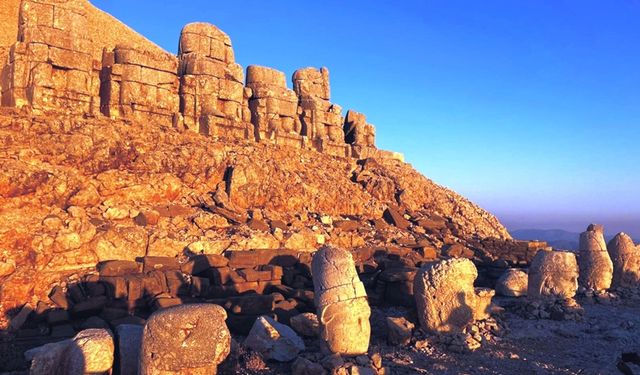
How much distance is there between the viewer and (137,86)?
59.4 feet

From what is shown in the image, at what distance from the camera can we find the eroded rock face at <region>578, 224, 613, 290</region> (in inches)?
568

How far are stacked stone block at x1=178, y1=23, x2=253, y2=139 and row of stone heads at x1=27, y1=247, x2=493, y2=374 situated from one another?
1257 cm

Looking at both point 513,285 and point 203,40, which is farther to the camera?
point 203,40

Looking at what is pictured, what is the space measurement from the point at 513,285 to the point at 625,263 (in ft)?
14.4

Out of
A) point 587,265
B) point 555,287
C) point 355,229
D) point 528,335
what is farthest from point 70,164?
point 587,265

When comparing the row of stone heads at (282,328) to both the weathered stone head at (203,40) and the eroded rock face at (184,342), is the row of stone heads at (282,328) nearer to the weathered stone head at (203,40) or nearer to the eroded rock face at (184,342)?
the eroded rock face at (184,342)

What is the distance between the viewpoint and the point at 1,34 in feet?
92.0

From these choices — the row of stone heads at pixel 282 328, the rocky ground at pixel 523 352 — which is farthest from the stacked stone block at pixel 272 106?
the row of stone heads at pixel 282 328

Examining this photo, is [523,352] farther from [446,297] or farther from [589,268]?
[589,268]

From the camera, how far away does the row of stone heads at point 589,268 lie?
12641mm

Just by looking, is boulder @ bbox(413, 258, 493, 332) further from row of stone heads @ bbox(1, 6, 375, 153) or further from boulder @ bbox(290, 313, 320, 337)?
row of stone heads @ bbox(1, 6, 375, 153)

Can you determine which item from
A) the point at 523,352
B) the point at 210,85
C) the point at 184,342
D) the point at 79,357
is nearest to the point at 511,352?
the point at 523,352

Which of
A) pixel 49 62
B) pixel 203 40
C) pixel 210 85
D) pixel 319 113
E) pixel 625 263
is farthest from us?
pixel 319 113

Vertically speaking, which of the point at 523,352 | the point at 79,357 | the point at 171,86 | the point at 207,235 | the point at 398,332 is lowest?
the point at 523,352
